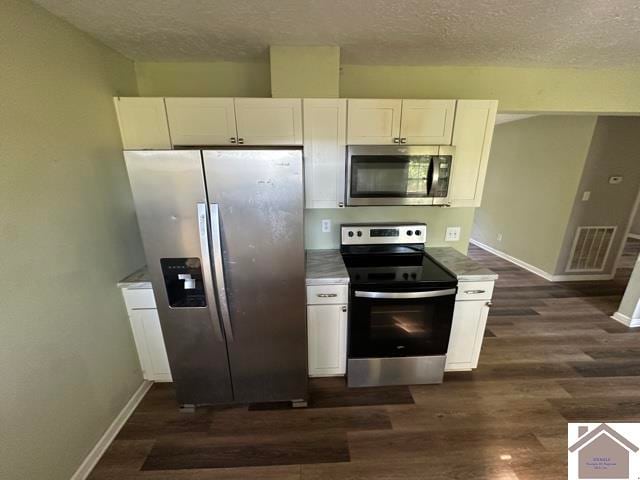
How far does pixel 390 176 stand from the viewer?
192cm

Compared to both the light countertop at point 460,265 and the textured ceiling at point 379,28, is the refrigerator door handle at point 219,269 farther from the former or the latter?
the light countertop at point 460,265

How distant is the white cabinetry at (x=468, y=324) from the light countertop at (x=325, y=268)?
3.00 feet

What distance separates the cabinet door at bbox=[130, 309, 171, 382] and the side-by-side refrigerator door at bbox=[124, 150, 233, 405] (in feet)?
0.98

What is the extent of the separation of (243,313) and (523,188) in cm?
501

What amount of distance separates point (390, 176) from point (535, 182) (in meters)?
3.69

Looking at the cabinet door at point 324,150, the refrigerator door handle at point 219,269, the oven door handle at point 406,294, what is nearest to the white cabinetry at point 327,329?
the oven door handle at point 406,294

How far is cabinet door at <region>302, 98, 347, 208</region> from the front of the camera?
182 centimetres

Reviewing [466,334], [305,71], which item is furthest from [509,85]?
[466,334]

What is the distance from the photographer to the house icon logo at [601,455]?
1.35m

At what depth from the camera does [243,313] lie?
1.61m

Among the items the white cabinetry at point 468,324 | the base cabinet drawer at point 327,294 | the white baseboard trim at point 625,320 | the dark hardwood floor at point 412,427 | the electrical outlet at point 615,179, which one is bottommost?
the dark hardwood floor at point 412,427

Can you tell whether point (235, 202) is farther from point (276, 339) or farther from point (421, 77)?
point (421, 77)

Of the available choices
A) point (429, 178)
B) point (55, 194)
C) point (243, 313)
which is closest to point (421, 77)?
point (429, 178)

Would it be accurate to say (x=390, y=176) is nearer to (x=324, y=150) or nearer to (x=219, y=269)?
(x=324, y=150)
